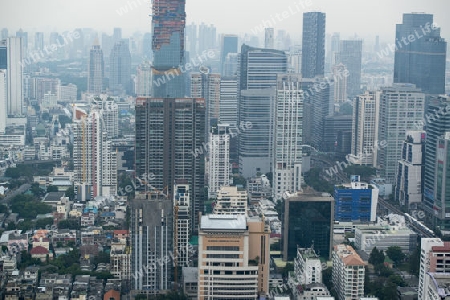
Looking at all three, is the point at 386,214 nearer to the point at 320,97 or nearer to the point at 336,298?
the point at 336,298

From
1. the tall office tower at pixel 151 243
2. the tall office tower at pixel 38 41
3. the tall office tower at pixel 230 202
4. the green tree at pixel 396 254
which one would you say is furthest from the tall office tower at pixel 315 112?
the tall office tower at pixel 151 243

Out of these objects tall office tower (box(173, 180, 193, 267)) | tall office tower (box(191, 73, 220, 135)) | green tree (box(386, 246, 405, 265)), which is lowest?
green tree (box(386, 246, 405, 265))

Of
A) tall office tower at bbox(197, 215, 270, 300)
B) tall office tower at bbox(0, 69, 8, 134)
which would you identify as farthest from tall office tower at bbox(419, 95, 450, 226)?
tall office tower at bbox(0, 69, 8, 134)

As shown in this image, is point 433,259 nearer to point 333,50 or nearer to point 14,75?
point 14,75

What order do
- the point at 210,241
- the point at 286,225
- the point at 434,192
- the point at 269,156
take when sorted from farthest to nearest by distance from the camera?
the point at 269,156 → the point at 434,192 → the point at 286,225 → the point at 210,241

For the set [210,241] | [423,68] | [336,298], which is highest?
[423,68]

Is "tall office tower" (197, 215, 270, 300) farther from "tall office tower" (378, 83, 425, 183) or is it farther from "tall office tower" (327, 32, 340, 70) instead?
"tall office tower" (327, 32, 340, 70)

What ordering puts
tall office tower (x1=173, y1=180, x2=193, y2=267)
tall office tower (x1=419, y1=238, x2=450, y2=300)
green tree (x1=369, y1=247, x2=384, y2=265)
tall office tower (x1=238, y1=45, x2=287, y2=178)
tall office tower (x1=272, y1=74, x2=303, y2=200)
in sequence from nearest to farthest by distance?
tall office tower (x1=419, y1=238, x2=450, y2=300), tall office tower (x1=173, y1=180, x2=193, y2=267), green tree (x1=369, y1=247, x2=384, y2=265), tall office tower (x1=272, y1=74, x2=303, y2=200), tall office tower (x1=238, y1=45, x2=287, y2=178)

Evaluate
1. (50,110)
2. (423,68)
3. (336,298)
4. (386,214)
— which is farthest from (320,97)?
(336,298)
